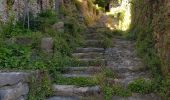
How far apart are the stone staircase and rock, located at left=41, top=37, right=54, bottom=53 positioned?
725 mm

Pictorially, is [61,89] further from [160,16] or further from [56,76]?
[160,16]

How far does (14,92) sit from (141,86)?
2510 millimetres

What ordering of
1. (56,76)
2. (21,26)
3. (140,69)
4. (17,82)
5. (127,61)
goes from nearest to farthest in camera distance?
(17,82) → (56,76) → (140,69) → (127,61) → (21,26)

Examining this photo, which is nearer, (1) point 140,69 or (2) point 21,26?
(1) point 140,69

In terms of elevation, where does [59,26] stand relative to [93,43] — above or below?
above

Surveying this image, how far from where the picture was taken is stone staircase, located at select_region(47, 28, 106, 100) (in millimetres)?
7488

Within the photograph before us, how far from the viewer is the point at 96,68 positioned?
886 cm

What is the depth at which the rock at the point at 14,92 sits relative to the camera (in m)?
6.53

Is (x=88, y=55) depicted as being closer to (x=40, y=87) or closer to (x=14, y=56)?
(x=14, y=56)

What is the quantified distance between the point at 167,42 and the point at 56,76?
256 cm

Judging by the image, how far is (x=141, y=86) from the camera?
24.7ft

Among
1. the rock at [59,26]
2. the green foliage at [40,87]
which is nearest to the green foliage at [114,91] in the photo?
the green foliage at [40,87]

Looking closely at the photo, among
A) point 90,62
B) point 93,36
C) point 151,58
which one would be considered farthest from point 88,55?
point 93,36

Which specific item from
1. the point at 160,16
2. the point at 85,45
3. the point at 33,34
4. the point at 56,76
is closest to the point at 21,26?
the point at 33,34
